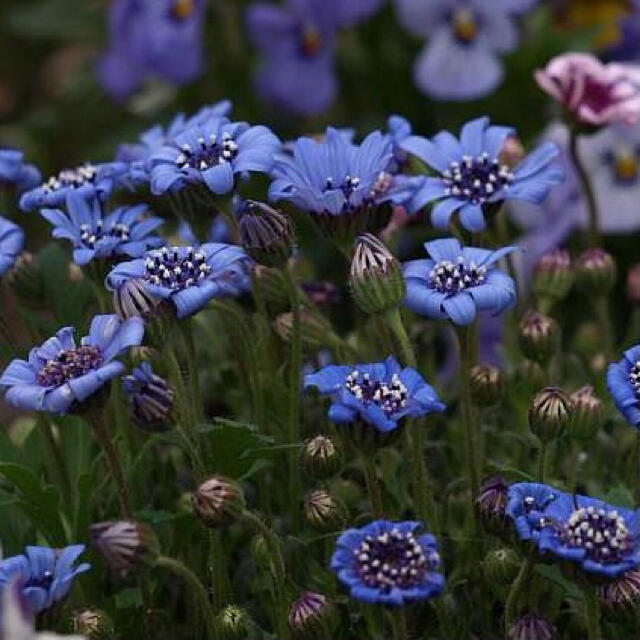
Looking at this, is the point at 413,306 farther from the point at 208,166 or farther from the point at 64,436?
the point at 64,436

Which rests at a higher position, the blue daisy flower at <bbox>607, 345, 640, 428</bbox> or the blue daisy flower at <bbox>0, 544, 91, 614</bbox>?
the blue daisy flower at <bbox>607, 345, 640, 428</bbox>

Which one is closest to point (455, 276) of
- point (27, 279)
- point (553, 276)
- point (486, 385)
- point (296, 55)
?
point (486, 385)

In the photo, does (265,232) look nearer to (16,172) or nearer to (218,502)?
(218,502)

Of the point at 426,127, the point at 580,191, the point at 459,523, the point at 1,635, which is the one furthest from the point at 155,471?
the point at 426,127

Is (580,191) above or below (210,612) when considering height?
below

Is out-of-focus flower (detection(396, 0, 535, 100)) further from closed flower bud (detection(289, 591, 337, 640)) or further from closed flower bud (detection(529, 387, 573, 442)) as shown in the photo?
closed flower bud (detection(289, 591, 337, 640))

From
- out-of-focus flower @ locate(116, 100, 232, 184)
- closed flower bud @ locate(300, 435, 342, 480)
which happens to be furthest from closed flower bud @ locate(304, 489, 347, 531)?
out-of-focus flower @ locate(116, 100, 232, 184)
